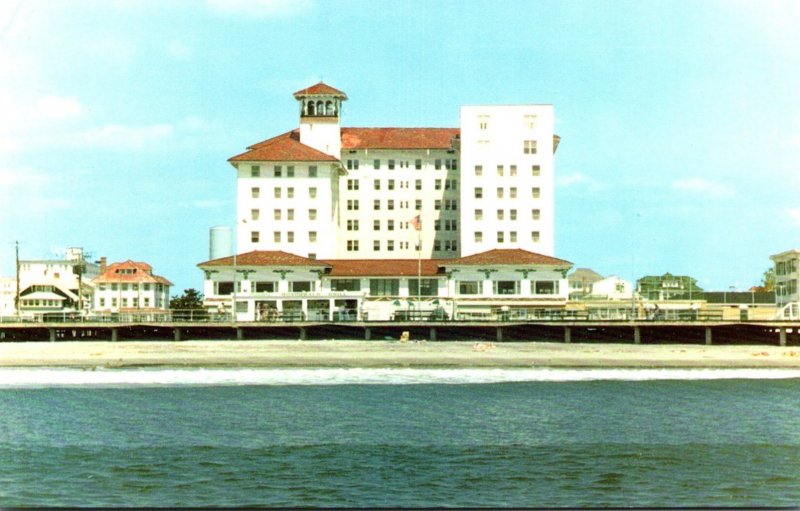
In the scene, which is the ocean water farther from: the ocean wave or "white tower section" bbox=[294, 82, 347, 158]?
"white tower section" bbox=[294, 82, 347, 158]

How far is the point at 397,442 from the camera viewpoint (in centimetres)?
2328

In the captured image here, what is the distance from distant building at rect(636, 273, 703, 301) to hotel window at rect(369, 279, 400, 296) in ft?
166

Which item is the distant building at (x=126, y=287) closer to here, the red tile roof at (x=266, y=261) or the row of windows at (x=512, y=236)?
the red tile roof at (x=266, y=261)

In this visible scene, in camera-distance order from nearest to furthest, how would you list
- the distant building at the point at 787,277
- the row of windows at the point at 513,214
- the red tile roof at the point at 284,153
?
the red tile roof at the point at 284,153
the row of windows at the point at 513,214
the distant building at the point at 787,277

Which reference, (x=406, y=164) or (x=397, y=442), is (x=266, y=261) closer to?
(x=406, y=164)

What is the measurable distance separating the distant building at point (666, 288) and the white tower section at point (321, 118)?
48.9 meters

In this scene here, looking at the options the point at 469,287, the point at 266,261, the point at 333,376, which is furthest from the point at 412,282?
the point at 333,376

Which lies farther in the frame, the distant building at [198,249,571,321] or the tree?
the tree

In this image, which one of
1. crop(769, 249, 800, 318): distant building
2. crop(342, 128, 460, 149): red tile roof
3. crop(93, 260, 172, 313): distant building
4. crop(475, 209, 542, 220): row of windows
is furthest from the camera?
crop(93, 260, 172, 313): distant building

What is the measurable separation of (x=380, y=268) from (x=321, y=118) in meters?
21.3

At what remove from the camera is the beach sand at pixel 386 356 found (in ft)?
153

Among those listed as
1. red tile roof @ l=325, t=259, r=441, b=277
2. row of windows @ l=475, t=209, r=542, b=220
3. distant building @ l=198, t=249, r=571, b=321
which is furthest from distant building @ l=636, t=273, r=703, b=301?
red tile roof @ l=325, t=259, r=441, b=277

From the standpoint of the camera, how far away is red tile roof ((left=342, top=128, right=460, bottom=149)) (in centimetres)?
10545

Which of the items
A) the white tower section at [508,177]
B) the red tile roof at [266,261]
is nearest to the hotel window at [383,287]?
the red tile roof at [266,261]
